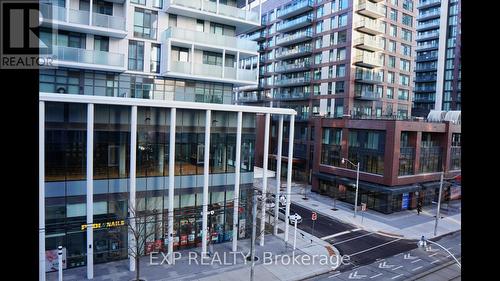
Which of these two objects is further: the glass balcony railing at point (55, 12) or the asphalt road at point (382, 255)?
the asphalt road at point (382, 255)

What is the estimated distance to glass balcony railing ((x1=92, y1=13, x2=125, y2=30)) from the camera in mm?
22094

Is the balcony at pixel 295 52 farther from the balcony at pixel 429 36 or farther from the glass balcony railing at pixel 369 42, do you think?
the balcony at pixel 429 36

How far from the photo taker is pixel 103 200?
2088cm

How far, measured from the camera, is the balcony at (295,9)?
53594mm

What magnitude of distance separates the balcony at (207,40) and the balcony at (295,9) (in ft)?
98.1

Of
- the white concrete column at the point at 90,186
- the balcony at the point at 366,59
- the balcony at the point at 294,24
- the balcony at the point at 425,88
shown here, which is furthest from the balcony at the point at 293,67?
the white concrete column at the point at 90,186

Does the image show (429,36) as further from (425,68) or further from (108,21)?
(108,21)

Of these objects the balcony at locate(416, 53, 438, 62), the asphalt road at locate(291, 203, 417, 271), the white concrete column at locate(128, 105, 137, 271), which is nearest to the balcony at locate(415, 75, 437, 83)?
the balcony at locate(416, 53, 438, 62)

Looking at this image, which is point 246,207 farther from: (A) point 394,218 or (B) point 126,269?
(A) point 394,218

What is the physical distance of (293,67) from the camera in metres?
56.3

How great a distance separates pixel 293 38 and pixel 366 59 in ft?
43.8

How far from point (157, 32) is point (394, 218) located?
2796cm

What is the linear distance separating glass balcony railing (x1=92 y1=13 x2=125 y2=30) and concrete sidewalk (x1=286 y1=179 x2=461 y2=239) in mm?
19334
